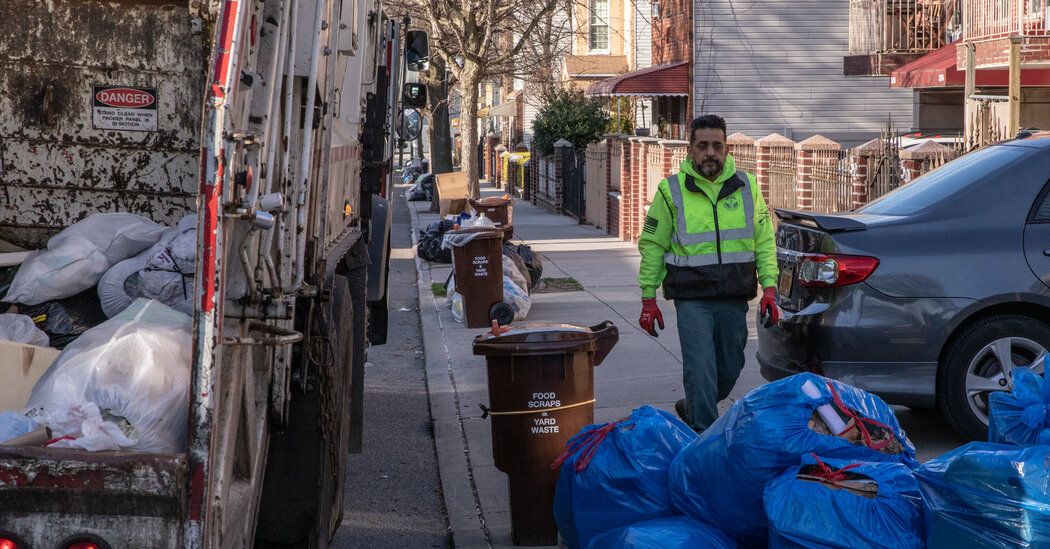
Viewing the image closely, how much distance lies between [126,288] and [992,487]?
9.24 feet

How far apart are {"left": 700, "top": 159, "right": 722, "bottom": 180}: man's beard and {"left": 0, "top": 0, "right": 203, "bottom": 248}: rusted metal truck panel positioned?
2.31 metres

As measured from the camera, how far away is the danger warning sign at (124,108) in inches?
195

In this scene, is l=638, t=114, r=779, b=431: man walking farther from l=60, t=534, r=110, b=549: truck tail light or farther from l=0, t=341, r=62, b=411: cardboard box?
l=60, t=534, r=110, b=549: truck tail light

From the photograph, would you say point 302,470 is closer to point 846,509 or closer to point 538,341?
point 538,341

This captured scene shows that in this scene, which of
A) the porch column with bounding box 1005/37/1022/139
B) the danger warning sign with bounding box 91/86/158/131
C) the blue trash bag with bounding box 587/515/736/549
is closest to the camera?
the blue trash bag with bounding box 587/515/736/549

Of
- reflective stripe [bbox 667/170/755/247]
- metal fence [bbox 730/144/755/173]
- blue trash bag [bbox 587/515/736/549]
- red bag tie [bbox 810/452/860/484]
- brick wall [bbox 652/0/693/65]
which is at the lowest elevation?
blue trash bag [bbox 587/515/736/549]

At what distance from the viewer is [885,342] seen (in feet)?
20.8

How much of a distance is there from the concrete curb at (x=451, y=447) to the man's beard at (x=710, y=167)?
6.33 feet

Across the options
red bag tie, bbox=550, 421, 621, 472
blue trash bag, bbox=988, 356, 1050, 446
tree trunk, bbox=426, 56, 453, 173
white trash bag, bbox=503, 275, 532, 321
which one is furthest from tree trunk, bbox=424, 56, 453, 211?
blue trash bag, bbox=988, 356, 1050, 446

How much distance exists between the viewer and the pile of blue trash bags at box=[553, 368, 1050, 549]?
3.24 m

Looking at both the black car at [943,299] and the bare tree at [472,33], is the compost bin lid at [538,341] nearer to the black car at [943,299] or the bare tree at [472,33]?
the black car at [943,299]

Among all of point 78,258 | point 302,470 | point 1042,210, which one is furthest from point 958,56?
point 78,258

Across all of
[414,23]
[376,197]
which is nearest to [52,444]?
[376,197]

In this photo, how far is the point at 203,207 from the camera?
2.85 m
